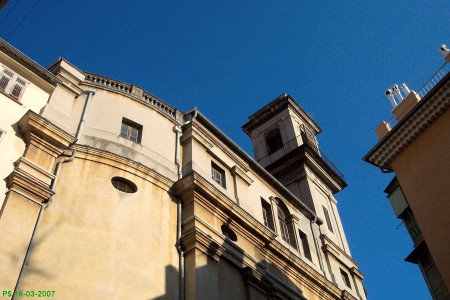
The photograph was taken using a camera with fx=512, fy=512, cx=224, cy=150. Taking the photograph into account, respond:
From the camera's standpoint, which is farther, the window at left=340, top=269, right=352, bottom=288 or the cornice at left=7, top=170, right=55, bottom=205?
the window at left=340, top=269, right=352, bottom=288

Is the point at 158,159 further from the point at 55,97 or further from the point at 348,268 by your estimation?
the point at 348,268

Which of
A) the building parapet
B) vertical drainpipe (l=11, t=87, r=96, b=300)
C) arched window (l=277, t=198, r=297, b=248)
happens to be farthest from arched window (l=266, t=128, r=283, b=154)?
vertical drainpipe (l=11, t=87, r=96, b=300)

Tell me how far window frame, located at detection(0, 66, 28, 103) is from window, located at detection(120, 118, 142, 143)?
3.79 metres

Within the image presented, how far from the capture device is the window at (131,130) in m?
19.0

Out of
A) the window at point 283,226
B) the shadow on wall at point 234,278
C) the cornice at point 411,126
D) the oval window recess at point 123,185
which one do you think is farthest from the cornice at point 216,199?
the cornice at point 411,126

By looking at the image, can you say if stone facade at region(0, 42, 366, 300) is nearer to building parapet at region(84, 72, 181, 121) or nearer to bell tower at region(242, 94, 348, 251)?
building parapet at region(84, 72, 181, 121)

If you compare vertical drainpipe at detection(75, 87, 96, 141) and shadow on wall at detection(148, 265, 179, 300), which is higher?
vertical drainpipe at detection(75, 87, 96, 141)

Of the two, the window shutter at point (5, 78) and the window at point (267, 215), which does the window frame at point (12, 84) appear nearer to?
the window shutter at point (5, 78)

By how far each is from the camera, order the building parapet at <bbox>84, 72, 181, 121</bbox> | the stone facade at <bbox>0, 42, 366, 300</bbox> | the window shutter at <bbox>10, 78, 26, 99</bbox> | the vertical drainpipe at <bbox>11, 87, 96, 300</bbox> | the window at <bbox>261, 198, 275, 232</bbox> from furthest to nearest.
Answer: the window at <bbox>261, 198, 275, 232</bbox> < the building parapet at <bbox>84, 72, 181, 121</bbox> < the window shutter at <bbox>10, 78, 26, 99</bbox> < the stone facade at <bbox>0, 42, 366, 300</bbox> < the vertical drainpipe at <bbox>11, 87, 96, 300</bbox>

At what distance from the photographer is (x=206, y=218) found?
17.9 m

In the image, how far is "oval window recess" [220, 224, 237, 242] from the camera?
18847 millimetres

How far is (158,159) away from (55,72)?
16.2ft

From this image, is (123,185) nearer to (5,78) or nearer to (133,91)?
(133,91)

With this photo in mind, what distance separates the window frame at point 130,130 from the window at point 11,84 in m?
3.78
